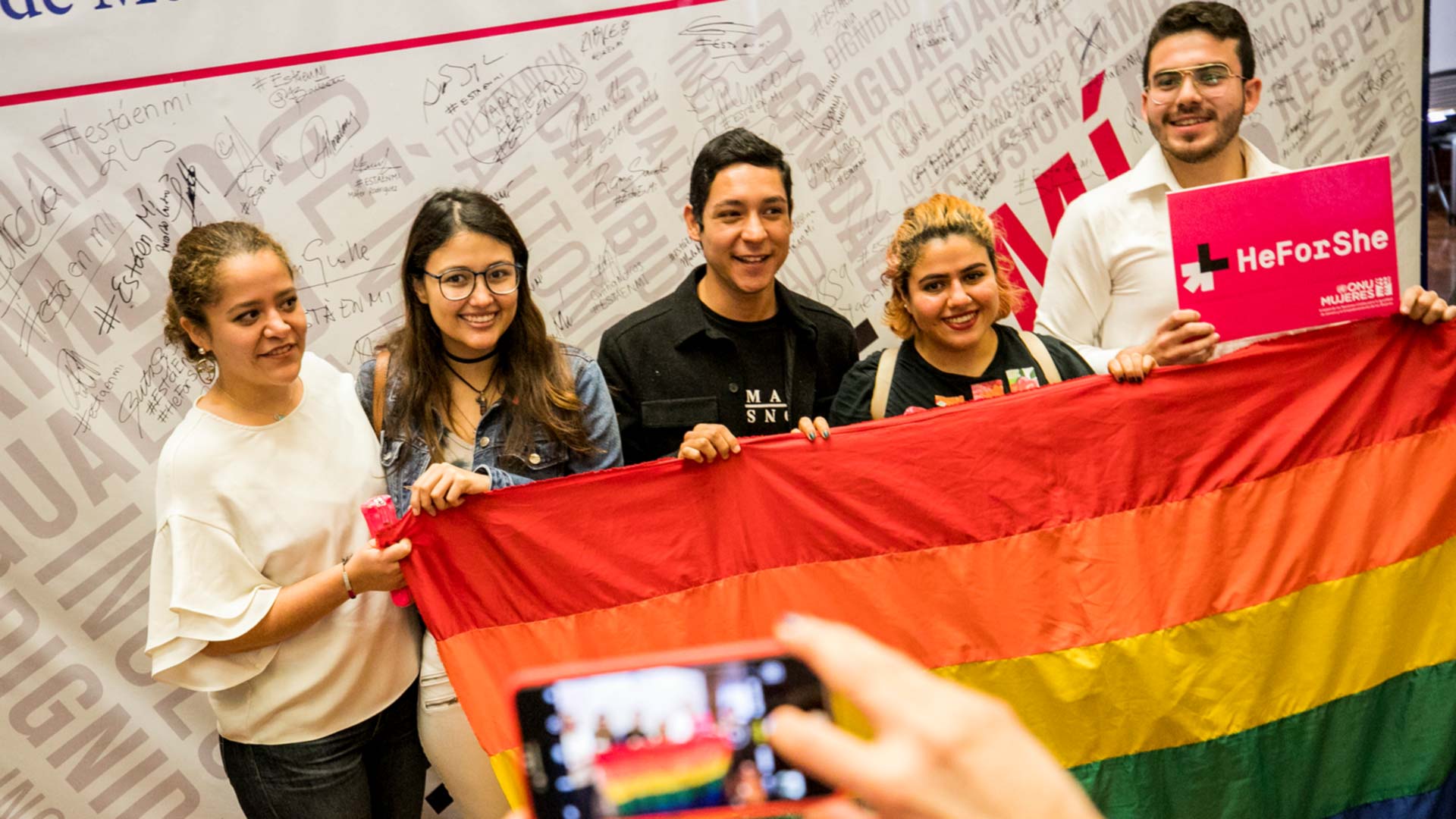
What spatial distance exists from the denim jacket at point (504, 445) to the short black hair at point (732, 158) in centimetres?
48

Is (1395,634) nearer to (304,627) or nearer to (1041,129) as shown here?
(1041,129)

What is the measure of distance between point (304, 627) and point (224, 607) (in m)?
0.14

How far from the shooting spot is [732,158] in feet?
8.04

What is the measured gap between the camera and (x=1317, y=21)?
11.7ft

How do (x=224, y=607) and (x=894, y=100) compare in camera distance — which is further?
(x=894, y=100)

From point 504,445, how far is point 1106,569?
119 centimetres

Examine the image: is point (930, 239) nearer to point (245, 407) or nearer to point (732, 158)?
point (732, 158)

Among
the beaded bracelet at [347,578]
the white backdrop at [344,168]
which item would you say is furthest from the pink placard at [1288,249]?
the beaded bracelet at [347,578]

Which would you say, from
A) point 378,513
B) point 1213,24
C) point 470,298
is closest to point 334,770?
point 378,513

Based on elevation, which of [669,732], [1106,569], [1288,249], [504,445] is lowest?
[1106,569]

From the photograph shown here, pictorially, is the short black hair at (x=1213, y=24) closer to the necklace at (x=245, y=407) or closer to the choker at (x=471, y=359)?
the choker at (x=471, y=359)

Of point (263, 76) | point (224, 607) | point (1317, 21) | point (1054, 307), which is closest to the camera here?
point (224, 607)

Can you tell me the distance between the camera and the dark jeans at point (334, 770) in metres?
2.12

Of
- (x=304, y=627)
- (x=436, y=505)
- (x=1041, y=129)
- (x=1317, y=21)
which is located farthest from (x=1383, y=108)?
(x=304, y=627)
